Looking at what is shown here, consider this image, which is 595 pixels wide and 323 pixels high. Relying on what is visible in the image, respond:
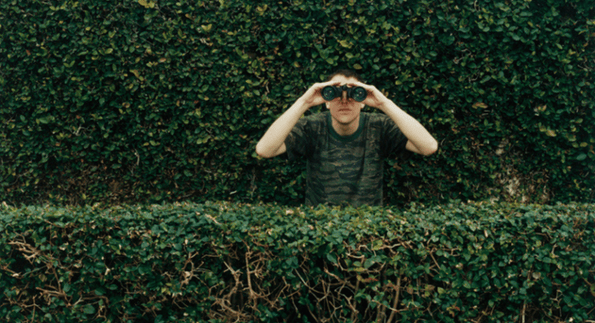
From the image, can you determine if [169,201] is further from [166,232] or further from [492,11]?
[492,11]

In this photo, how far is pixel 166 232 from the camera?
312 centimetres

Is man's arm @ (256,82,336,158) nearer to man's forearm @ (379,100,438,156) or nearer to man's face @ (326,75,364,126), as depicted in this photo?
man's face @ (326,75,364,126)

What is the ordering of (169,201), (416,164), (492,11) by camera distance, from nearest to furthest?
(492,11), (416,164), (169,201)

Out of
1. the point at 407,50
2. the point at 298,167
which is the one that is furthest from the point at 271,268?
the point at 407,50

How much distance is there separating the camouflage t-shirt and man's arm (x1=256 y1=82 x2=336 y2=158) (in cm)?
14

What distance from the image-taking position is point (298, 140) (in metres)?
3.86

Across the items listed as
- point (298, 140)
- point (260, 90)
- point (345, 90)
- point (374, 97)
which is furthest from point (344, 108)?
point (260, 90)

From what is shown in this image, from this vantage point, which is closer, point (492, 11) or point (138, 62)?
point (492, 11)

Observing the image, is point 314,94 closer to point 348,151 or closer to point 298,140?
point 298,140

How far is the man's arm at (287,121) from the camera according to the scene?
3.65m

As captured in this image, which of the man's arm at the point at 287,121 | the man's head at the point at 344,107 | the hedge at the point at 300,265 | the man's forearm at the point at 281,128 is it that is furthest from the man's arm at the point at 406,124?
the hedge at the point at 300,265

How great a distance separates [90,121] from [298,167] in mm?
2294

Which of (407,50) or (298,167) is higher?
(407,50)

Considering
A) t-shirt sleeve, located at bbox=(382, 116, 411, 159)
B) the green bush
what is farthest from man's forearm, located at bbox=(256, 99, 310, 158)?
the green bush
